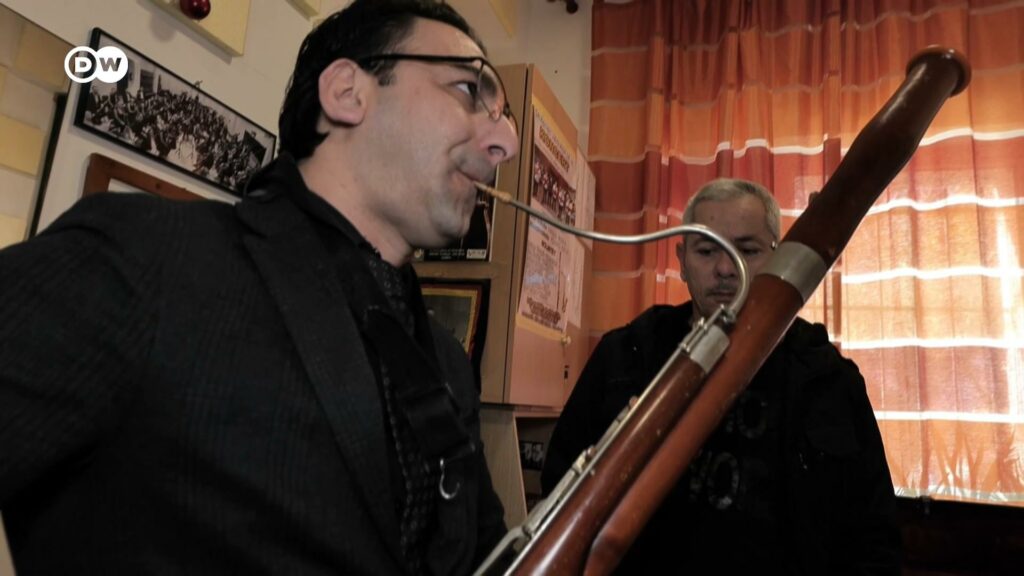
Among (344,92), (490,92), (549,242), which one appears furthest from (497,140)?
(549,242)

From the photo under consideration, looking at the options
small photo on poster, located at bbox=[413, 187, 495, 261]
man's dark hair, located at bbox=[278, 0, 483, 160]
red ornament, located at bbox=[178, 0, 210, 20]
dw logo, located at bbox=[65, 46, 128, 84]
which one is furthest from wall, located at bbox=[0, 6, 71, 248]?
small photo on poster, located at bbox=[413, 187, 495, 261]

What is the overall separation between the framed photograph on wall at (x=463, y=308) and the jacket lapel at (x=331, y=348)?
2.52ft

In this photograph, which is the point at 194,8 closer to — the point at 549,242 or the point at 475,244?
the point at 475,244

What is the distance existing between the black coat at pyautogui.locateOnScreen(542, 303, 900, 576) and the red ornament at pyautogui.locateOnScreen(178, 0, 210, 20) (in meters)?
0.89

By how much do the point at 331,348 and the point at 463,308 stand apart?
0.84 meters

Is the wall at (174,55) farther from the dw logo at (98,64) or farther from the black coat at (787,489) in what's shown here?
the black coat at (787,489)

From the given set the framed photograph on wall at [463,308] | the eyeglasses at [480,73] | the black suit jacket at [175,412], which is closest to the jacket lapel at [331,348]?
the black suit jacket at [175,412]

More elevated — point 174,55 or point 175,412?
point 174,55

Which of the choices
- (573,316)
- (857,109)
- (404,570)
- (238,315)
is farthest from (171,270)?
(857,109)

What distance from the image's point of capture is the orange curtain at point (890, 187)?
1.63 metres

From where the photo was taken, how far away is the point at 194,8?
95 cm

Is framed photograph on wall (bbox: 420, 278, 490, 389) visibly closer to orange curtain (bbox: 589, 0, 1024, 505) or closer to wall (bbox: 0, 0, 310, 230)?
wall (bbox: 0, 0, 310, 230)

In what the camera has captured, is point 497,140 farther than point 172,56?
No

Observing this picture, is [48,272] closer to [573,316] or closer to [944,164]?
[573,316]
